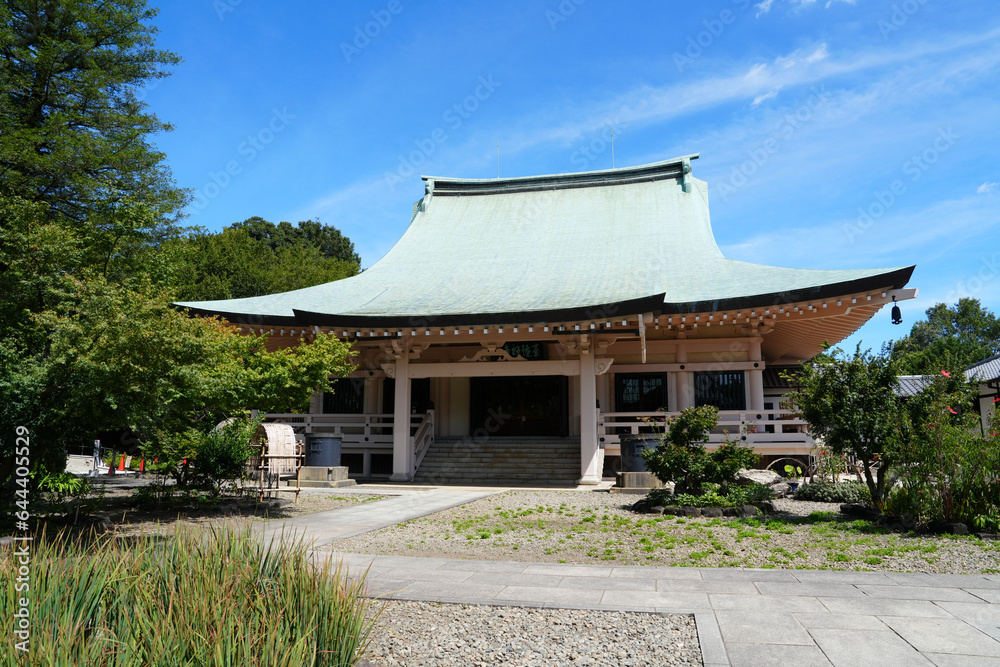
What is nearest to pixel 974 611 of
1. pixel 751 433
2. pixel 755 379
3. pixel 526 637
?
pixel 526 637

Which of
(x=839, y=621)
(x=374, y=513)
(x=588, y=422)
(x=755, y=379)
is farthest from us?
(x=755, y=379)

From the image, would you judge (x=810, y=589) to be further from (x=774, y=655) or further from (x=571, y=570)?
(x=571, y=570)

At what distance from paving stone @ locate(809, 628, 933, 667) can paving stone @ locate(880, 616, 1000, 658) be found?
0.41 feet

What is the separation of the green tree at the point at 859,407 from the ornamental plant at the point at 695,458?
145 cm

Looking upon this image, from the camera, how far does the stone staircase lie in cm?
1688

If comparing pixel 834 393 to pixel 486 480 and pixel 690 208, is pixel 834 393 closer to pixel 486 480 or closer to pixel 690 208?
pixel 486 480

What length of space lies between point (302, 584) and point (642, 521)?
23.7ft

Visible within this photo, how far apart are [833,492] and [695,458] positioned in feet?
11.4

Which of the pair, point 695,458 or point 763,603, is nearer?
point 763,603

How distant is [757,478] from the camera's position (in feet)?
45.5

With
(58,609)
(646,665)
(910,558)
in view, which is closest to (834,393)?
(910,558)

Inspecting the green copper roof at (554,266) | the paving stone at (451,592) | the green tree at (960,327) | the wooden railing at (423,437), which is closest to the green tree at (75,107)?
the green copper roof at (554,266)

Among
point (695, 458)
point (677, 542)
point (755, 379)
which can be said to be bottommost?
point (677, 542)

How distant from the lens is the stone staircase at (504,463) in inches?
664
